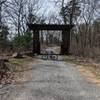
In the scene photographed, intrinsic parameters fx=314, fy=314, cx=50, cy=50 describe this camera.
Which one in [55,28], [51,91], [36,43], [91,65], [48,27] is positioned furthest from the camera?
[36,43]

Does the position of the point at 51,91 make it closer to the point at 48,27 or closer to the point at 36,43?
the point at 48,27

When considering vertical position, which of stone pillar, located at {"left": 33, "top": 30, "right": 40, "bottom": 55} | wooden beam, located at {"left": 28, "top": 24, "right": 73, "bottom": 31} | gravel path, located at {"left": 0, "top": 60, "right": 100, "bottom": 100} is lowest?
gravel path, located at {"left": 0, "top": 60, "right": 100, "bottom": 100}

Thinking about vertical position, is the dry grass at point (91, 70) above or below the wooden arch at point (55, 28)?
below

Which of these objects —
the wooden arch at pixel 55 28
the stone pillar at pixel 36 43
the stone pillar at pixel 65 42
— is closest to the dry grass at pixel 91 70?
the wooden arch at pixel 55 28

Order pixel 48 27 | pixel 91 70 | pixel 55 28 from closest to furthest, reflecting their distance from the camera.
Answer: pixel 91 70, pixel 48 27, pixel 55 28

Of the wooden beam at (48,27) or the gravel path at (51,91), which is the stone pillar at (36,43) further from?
the gravel path at (51,91)

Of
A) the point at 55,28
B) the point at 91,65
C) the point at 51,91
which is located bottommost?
the point at 91,65

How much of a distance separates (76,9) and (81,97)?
159ft

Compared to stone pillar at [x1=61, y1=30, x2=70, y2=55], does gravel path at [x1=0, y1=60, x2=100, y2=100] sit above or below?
below

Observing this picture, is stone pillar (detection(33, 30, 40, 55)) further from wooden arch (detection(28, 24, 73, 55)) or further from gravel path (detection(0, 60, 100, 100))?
gravel path (detection(0, 60, 100, 100))

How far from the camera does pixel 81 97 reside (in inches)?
383

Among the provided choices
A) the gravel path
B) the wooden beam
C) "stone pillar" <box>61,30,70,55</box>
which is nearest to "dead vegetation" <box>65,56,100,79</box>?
the gravel path

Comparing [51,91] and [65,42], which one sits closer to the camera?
[51,91]

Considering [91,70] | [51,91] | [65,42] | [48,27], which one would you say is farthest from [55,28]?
[51,91]
